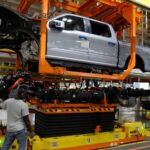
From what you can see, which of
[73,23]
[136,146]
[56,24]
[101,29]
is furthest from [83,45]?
[136,146]

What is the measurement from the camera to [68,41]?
6.29m

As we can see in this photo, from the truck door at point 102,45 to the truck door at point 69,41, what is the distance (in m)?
0.23

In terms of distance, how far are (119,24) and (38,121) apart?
400cm

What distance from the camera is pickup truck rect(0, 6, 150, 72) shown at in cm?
605

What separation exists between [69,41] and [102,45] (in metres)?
1.09

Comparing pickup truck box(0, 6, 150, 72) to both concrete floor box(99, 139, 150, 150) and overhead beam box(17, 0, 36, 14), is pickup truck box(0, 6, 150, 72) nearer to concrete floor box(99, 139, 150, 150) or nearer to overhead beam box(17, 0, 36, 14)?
overhead beam box(17, 0, 36, 14)

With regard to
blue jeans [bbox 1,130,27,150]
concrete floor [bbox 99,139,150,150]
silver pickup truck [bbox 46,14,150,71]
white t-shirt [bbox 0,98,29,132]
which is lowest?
concrete floor [bbox 99,139,150,150]

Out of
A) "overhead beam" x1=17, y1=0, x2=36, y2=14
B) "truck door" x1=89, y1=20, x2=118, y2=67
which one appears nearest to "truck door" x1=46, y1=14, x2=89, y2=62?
"truck door" x1=89, y1=20, x2=118, y2=67

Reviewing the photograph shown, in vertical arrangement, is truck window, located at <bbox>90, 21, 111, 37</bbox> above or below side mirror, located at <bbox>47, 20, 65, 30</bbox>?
above

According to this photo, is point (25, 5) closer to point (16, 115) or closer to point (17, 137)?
point (16, 115)

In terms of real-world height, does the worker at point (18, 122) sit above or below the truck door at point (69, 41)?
below

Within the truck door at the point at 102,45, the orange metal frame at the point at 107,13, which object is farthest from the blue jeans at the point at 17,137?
the truck door at the point at 102,45

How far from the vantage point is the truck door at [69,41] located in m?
6.04

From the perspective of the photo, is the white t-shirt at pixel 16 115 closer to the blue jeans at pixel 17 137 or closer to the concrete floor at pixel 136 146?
the blue jeans at pixel 17 137
